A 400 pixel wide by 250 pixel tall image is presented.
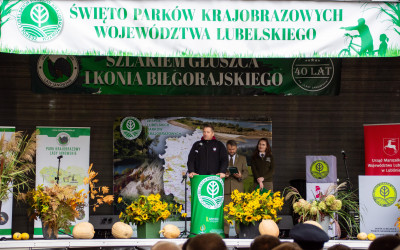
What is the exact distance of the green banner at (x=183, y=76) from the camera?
1153 cm

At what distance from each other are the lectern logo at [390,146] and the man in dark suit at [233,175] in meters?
2.43

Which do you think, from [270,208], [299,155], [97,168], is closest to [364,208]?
[270,208]

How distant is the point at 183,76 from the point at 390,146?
3818 mm

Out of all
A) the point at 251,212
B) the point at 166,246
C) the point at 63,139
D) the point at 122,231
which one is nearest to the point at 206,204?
the point at 251,212

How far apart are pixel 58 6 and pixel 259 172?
5032 millimetres

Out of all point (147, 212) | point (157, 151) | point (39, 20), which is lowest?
point (147, 212)

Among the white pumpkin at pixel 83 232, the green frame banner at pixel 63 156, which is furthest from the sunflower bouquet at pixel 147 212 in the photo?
the green frame banner at pixel 63 156

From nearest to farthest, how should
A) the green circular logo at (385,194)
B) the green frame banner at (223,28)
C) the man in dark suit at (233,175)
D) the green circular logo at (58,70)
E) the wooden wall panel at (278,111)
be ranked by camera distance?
1. the green frame banner at (223,28)
2. the green circular logo at (385,194)
3. the man in dark suit at (233,175)
4. the green circular logo at (58,70)
5. the wooden wall panel at (278,111)

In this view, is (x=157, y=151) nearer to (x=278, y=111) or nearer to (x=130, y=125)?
(x=130, y=125)

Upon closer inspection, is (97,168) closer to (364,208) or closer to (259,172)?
(259,172)

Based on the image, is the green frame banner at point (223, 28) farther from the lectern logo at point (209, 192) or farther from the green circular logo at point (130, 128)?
the green circular logo at point (130, 128)

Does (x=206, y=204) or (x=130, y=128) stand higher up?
(x=130, y=128)

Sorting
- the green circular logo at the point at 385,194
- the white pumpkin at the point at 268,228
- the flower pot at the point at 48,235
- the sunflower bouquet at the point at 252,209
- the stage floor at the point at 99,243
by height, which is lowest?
the stage floor at the point at 99,243

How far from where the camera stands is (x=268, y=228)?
7762 mm
